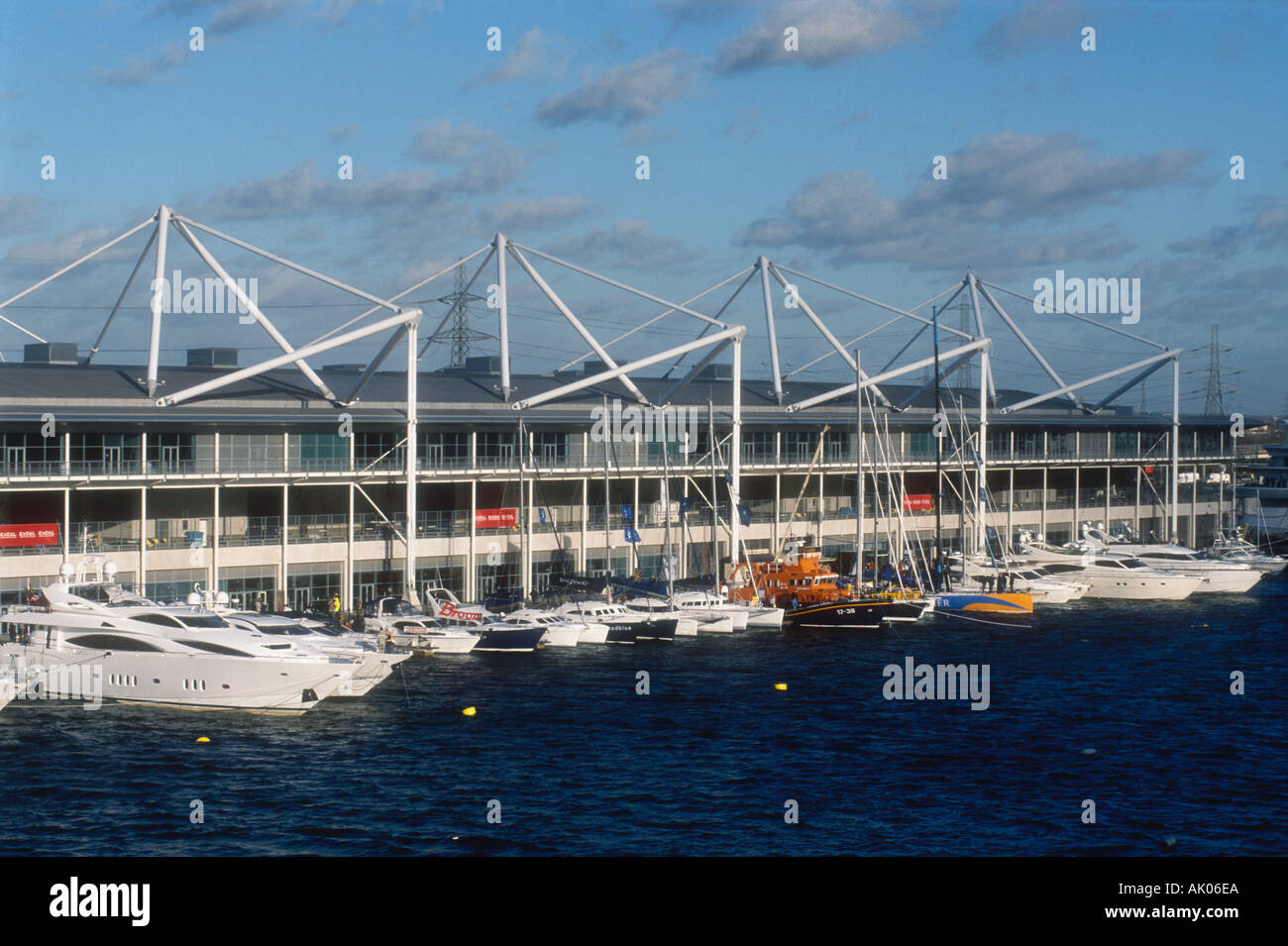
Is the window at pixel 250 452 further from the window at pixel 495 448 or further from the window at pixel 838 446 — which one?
the window at pixel 838 446

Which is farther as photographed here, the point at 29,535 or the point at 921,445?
the point at 921,445

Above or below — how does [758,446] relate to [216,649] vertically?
above

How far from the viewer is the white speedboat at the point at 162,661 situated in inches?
1777

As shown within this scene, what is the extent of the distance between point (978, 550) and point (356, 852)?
67178 millimetres

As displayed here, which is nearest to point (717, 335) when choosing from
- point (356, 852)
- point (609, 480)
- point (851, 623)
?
point (609, 480)

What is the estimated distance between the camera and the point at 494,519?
244 ft

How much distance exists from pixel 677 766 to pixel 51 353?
192ft

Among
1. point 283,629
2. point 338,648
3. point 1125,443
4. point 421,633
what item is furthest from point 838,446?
point 283,629

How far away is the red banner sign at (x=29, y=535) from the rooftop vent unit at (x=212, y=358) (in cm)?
2646

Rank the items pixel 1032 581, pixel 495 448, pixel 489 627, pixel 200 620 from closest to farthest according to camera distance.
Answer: pixel 200 620, pixel 489 627, pixel 495 448, pixel 1032 581

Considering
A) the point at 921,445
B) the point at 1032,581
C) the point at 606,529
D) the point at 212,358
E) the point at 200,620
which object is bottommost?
the point at 1032,581

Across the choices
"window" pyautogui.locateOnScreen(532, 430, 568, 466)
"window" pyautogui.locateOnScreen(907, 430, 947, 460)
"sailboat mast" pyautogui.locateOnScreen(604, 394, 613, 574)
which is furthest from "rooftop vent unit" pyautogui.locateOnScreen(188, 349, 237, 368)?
"window" pyautogui.locateOnScreen(907, 430, 947, 460)

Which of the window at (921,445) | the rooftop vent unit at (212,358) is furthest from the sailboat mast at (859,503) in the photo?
the rooftop vent unit at (212,358)

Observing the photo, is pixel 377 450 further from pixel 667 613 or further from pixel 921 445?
pixel 921 445
